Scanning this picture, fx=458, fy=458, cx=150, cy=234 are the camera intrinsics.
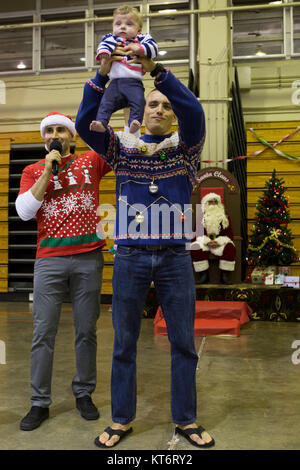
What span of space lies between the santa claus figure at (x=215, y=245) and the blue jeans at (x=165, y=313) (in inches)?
136

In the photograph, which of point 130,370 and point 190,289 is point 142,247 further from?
point 130,370

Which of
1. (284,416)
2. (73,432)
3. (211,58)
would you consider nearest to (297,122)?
(211,58)

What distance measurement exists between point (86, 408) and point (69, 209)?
97cm

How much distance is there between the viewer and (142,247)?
1.89 meters

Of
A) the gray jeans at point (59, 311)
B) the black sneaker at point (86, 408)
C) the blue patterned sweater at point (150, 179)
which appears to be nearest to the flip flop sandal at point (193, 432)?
the black sneaker at point (86, 408)

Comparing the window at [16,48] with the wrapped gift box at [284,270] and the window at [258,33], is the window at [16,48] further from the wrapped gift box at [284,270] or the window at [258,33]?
the wrapped gift box at [284,270]

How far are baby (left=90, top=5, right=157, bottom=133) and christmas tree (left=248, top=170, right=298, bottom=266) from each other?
13.6ft

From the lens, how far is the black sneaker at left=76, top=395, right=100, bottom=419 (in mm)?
2195

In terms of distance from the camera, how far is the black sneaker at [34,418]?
2.06 m
